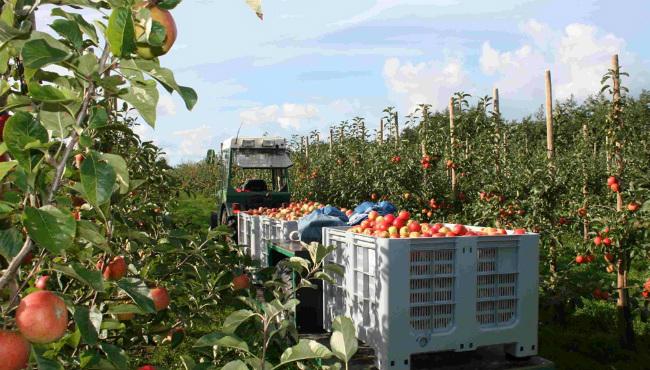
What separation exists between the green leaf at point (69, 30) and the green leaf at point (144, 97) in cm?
12

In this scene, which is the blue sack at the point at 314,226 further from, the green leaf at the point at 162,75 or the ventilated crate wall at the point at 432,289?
the green leaf at the point at 162,75

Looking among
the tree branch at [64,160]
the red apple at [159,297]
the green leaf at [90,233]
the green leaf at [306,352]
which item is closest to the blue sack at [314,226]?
the red apple at [159,297]

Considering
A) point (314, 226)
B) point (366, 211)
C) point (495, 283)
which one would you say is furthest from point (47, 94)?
point (366, 211)

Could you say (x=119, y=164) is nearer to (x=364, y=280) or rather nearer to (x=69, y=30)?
(x=69, y=30)

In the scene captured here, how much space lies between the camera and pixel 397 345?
313 cm

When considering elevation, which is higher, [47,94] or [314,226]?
[47,94]

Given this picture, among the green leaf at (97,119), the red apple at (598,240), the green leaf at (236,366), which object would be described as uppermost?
the green leaf at (97,119)

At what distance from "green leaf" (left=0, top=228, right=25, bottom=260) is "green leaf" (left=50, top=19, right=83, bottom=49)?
36 centimetres

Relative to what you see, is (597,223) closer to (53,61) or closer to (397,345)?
(397,345)

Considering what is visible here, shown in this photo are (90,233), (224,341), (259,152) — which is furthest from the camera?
(259,152)

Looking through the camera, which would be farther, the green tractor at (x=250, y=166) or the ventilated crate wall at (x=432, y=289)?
the green tractor at (x=250, y=166)

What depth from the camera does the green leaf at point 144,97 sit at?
0.95 metres

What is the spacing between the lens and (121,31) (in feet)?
2.86

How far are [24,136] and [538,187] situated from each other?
5267mm
